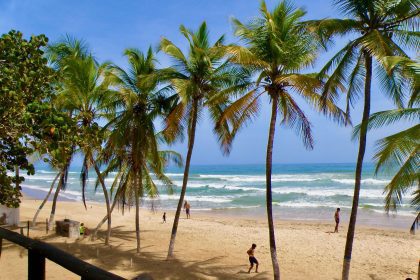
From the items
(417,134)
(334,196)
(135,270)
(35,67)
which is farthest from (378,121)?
(334,196)

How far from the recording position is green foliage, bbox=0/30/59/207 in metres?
4.47

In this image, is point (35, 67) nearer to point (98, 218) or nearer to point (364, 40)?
point (364, 40)

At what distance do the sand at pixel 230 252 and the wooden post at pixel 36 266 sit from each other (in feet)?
26.0

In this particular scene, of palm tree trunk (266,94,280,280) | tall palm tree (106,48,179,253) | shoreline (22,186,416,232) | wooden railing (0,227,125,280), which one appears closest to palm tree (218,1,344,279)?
palm tree trunk (266,94,280,280)

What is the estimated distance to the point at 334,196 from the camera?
4238cm

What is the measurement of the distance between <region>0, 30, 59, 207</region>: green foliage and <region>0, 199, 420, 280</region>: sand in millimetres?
6014

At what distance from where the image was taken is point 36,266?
8.46 feet

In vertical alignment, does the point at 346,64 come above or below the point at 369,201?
above

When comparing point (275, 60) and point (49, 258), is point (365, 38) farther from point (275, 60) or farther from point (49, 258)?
point (49, 258)

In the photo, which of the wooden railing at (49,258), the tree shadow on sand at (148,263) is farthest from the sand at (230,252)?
the wooden railing at (49,258)

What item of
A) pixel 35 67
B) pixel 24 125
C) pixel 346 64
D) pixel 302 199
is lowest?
pixel 302 199

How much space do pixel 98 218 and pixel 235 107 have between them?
18.1m

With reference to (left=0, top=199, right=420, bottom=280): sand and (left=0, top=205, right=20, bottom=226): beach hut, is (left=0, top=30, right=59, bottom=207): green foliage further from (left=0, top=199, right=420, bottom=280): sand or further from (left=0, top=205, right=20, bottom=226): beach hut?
(left=0, top=205, right=20, bottom=226): beach hut

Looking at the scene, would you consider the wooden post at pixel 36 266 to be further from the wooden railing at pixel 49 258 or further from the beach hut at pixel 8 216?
the beach hut at pixel 8 216
